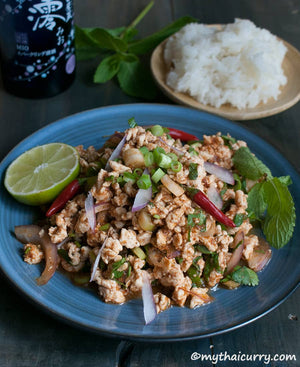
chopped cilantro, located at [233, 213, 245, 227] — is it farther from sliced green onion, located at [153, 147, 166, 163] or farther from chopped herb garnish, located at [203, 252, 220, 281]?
sliced green onion, located at [153, 147, 166, 163]

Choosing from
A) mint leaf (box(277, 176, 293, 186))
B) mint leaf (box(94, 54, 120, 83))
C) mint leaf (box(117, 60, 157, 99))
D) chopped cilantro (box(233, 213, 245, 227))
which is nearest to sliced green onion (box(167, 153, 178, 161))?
chopped cilantro (box(233, 213, 245, 227))

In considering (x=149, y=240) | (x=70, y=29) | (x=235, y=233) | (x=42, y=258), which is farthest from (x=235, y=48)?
(x=42, y=258)

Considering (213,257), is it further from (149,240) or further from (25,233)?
(25,233)

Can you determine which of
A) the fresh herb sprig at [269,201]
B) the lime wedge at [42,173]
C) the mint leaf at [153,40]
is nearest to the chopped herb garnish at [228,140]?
the fresh herb sprig at [269,201]

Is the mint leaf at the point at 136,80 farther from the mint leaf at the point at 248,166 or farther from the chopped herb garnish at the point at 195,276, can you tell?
the chopped herb garnish at the point at 195,276

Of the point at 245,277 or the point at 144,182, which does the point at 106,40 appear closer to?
the point at 144,182

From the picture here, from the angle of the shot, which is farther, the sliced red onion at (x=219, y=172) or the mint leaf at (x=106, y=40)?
the mint leaf at (x=106, y=40)
